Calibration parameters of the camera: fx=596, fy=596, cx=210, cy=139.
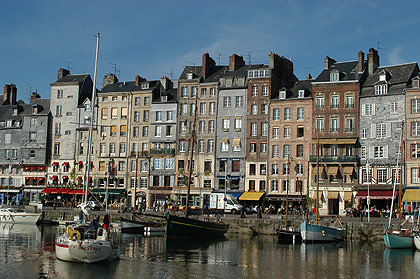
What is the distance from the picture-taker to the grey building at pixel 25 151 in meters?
86.1

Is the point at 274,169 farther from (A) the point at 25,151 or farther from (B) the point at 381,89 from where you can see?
(A) the point at 25,151

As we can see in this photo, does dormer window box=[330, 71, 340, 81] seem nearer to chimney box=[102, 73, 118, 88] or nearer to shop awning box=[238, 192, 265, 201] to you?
shop awning box=[238, 192, 265, 201]

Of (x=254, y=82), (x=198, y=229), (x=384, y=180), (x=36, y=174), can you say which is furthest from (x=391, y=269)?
(x=36, y=174)

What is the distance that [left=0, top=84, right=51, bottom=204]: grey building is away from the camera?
8612 centimetres

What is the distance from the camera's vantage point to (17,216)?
66.2m

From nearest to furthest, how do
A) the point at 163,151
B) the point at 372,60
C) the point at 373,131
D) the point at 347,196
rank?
1. the point at 373,131
2. the point at 347,196
3. the point at 372,60
4. the point at 163,151

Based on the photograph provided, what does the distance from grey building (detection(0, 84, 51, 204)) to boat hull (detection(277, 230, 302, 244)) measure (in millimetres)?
45769

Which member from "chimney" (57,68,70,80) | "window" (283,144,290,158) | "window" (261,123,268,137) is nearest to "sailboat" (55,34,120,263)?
"window" (283,144,290,158)

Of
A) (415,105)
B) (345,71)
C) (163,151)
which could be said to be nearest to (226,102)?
(163,151)

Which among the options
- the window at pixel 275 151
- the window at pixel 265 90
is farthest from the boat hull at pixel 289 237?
the window at pixel 265 90

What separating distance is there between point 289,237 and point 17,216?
3215 centimetres

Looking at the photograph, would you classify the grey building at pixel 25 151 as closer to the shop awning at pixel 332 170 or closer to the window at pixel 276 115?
the window at pixel 276 115

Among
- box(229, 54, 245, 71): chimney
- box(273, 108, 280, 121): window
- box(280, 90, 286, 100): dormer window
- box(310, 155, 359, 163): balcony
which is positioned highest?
box(229, 54, 245, 71): chimney

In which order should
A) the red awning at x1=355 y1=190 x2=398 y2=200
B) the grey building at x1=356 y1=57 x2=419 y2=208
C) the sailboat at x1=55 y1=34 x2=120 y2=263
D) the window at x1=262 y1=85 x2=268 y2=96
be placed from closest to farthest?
the sailboat at x1=55 y1=34 x2=120 y2=263 < the red awning at x1=355 y1=190 x2=398 y2=200 < the grey building at x1=356 y1=57 x2=419 y2=208 < the window at x1=262 y1=85 x2=268 y2=96
